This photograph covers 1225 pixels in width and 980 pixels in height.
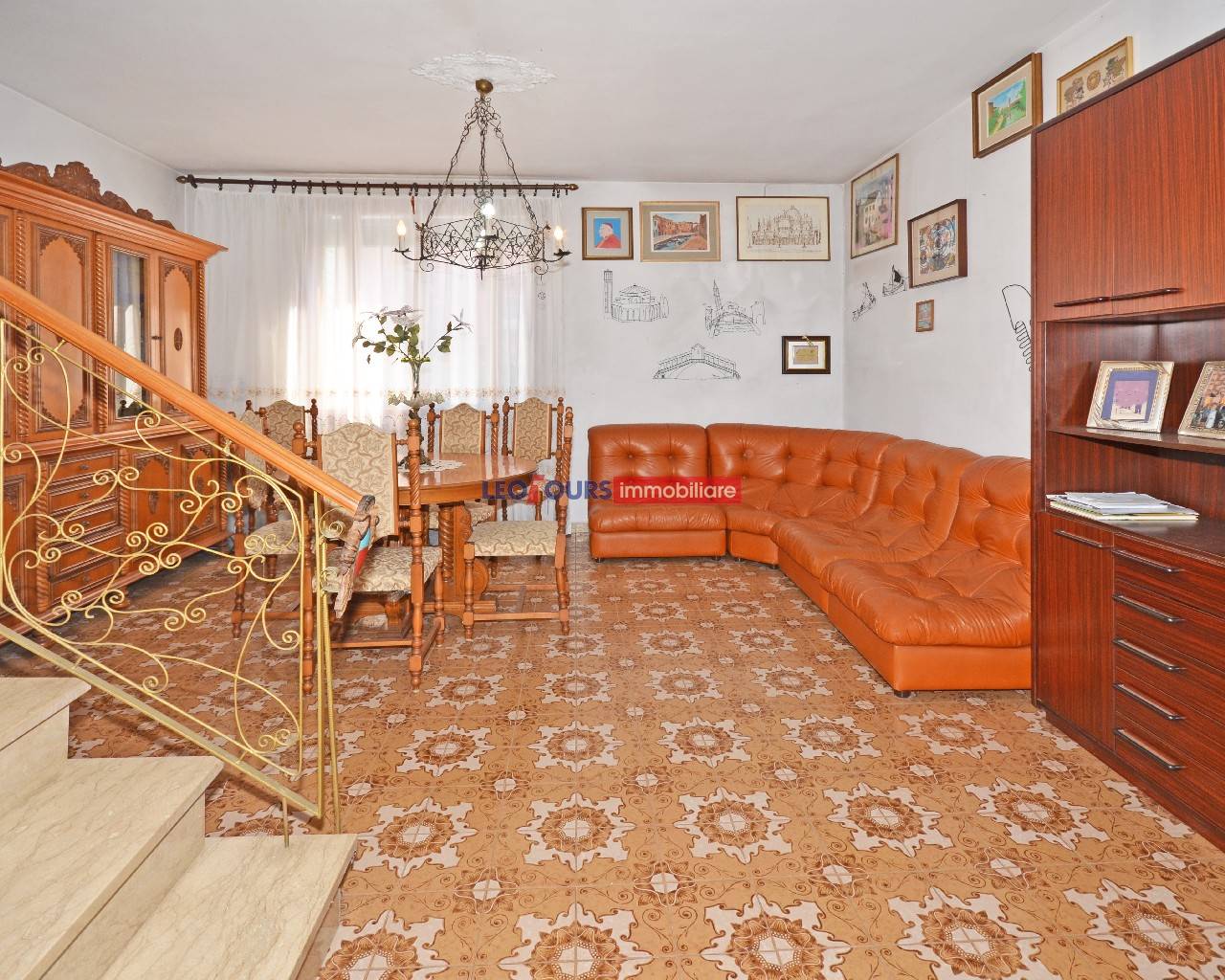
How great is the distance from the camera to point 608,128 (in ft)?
16.3

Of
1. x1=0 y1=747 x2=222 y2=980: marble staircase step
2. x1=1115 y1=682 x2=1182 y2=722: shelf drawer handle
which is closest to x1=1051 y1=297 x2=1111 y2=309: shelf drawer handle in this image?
x1=1115 y1=682 x2=1182 y2=722: shelf drawer handle

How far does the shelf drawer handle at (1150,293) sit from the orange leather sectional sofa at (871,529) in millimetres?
1136

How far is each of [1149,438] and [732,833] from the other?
1822 millimetres

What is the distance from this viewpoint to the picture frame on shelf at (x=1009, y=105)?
3773mm

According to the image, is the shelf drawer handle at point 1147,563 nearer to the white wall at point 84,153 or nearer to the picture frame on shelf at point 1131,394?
the picture frame on shelf at point 1131,394

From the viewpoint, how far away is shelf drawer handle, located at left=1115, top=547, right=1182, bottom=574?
232cm

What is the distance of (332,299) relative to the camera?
6148 mm

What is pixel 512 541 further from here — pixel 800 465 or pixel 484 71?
pixel 800 465

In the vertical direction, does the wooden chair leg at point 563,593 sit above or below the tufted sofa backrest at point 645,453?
below

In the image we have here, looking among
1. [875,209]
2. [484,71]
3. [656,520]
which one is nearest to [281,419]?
[656,520]

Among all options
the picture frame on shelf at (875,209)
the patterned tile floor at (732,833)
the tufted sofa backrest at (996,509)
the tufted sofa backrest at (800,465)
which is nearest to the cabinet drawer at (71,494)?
the patterned tile floor at (732,833)

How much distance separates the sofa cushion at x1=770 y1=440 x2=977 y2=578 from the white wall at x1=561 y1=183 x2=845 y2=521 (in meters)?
1.78

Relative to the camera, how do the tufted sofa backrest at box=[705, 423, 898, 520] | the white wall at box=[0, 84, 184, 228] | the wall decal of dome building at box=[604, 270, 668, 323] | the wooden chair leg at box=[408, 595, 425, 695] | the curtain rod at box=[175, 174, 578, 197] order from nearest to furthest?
the wooden chair leg at box=[408, 595, 425, 695], the white wall at box=[0, 84, 184, 228], the tufted sofa backrest at box=[705, 423, 898, 520], the curtain rod at box=[175, 174, 578, 197], the wall decal of dome building at box=[604, 270, 668, 323]

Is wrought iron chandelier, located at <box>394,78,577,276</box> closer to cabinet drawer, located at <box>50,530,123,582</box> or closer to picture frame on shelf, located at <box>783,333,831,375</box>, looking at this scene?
picture frame on shelf, located at <box>783,333,831,375</box>
